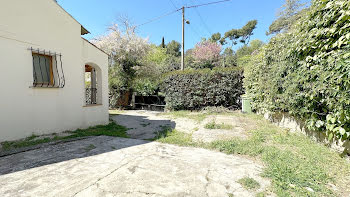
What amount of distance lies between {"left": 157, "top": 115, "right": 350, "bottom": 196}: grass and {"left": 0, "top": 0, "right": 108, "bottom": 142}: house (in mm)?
3251

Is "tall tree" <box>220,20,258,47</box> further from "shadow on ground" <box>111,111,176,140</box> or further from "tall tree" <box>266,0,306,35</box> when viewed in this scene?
"shadow on ground" <box>111,111,176,140</box>

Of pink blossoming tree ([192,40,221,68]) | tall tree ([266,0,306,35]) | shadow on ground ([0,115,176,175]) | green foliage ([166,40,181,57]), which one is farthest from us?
green foliage ([166,40,181,57])

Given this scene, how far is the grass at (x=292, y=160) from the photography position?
192cm

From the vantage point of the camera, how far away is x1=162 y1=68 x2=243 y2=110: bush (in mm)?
8102

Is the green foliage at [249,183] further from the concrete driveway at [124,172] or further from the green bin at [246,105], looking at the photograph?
the green bin at [246,105]

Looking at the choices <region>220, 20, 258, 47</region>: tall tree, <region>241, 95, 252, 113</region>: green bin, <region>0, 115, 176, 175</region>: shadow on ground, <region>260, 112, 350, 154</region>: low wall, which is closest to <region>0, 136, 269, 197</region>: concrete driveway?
<region>0, 115, 176, 175</region>: shadow on ground

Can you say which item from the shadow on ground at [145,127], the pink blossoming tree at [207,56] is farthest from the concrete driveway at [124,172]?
the pink blossoming tree at [207,56]

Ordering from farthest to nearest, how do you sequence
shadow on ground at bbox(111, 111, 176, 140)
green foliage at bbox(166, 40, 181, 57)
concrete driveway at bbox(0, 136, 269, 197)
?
green foliage at bbox(166, 40, 181, 57) < shadow on ground at bbox(111, 111, 176, 140) < concrete driveway at bbox(0, 136, 269, 197)

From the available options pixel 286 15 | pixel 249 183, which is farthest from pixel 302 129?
pixel 286 15

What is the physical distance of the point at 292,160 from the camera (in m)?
2.58

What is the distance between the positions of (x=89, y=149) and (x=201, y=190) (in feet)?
8.63

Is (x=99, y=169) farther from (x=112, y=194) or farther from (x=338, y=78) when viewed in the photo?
(x=338, y=78)

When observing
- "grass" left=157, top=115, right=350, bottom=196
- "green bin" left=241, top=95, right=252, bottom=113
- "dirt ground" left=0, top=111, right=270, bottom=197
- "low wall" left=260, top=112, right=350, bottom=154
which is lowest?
"dirt ground" left=0, top=111, right=270, bottom=197

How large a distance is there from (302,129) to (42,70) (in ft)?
23.5
